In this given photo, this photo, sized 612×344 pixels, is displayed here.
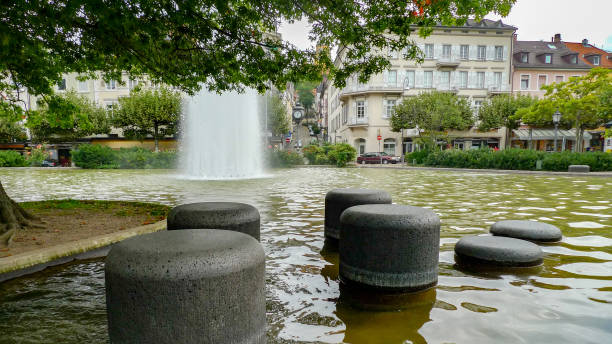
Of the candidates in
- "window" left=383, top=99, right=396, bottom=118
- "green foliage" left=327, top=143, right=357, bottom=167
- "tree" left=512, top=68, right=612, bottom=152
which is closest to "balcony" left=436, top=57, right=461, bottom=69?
"window" left=383, top=99, right=396, bottom=118

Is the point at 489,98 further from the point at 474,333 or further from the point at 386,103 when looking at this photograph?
the point at 474,333

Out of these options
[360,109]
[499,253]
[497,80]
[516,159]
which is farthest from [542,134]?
[499,253]

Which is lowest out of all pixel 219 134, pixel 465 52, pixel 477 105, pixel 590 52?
pixel 219 134

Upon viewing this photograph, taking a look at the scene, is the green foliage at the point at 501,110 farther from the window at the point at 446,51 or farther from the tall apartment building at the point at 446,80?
the window at the point at 446,51

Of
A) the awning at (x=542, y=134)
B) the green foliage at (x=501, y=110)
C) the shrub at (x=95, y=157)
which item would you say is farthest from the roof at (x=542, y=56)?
the shrub at (x=95, y=157)

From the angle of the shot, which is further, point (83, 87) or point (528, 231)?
point (83, 87)

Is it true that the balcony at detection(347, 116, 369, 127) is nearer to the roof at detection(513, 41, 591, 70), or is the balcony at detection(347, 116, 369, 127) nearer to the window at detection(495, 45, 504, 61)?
the window at detection(495, 45, 504, 61)

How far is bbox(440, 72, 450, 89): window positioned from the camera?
160 ft

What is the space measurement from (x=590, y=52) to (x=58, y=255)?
244ft

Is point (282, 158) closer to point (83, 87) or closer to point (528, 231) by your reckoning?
point (528, 231)

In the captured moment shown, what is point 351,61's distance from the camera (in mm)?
7965

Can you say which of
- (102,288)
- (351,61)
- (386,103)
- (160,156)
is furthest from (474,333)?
(386,103)

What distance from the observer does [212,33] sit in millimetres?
7184

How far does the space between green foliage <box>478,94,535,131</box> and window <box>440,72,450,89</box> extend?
5.45 metres
